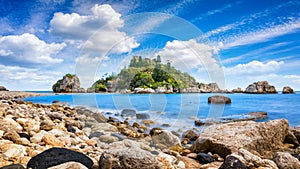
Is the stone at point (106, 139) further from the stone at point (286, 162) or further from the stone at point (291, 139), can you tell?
the stone at point (291, 139)

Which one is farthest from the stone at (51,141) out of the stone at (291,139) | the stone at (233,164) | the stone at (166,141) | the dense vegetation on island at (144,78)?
the stone at (291,139)

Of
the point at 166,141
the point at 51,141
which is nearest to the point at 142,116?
the point at 166,141

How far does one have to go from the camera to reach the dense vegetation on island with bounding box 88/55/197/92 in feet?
18.6

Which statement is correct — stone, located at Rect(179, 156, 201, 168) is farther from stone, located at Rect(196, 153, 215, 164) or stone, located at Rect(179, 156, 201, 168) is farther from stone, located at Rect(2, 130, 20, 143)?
stone, located at Rect(2, 130, 20, 143)

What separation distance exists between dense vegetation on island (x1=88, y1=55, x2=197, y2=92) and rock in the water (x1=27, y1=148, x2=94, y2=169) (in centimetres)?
226

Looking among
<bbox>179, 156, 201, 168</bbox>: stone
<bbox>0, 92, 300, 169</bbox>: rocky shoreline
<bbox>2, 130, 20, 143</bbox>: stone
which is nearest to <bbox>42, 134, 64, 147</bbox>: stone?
<bbox>0, 92, 300, 169</bbox>: rocky shoreline

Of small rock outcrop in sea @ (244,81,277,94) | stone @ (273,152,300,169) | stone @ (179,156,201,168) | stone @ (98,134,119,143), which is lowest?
stone @ (179,156,201,168)

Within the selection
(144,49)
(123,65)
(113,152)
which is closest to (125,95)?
(123,65)

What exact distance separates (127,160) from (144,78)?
321cm

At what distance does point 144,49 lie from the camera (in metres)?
5.22

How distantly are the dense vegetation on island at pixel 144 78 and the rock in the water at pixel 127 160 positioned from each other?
2498mm

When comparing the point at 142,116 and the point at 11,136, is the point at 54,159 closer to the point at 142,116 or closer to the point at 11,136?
the point at 11,136

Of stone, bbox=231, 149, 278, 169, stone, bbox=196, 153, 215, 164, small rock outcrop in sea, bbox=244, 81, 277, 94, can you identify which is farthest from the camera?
small rock outcrop in sea, bbox=244, 81, 277, 94

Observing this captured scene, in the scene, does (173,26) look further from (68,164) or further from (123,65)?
(68,164)
